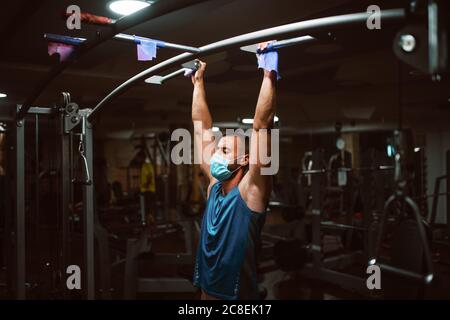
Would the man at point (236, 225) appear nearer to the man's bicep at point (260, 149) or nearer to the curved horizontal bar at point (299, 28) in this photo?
the man's bicep at point (260, 149)

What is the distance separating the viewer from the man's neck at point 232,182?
6.09 ft

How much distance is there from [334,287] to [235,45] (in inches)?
145

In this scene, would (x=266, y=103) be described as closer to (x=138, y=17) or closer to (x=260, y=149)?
(x=260, y=149)

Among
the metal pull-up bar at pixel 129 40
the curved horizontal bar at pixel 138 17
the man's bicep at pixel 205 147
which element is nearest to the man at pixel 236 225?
the man's bicep at pixel 205 147

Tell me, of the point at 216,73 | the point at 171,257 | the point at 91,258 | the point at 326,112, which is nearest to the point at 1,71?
the point at 216,73

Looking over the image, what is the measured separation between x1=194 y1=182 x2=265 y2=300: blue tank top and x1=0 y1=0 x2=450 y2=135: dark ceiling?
679 millimetres

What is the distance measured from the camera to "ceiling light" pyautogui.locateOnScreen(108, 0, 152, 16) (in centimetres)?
270

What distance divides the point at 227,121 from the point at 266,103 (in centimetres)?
596

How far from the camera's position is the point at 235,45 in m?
1.37

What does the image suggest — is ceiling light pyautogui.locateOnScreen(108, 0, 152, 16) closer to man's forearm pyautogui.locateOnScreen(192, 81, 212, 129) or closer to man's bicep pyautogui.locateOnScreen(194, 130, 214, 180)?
man's forearm pyautogui.locateOnScreen(192, 81, 212, 129)

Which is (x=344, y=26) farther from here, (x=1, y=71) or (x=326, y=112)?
(x=326, y=112)

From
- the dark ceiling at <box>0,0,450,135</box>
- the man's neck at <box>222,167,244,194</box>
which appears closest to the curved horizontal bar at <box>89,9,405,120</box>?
the dark ceiling at <box>0,0,450,135</box>

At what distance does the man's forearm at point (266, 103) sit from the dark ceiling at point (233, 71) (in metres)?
0.24

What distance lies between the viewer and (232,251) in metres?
1.69
